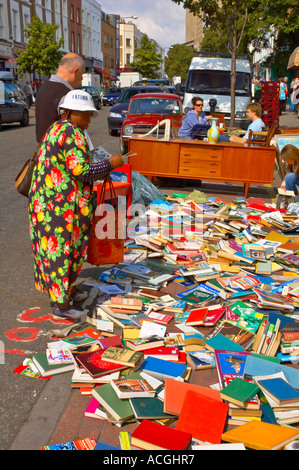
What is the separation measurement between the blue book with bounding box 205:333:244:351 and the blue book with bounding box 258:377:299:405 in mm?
593

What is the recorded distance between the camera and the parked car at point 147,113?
11578 millimetres

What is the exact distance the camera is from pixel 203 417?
9.14 feet

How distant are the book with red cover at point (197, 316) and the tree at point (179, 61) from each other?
83.0m

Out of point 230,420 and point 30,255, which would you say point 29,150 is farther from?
point 230,420

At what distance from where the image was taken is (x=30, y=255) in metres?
5.92

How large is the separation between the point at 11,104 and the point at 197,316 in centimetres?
1880

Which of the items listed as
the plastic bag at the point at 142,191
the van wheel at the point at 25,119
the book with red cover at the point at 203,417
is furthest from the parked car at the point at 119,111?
the book with red cover at the point at 203,417

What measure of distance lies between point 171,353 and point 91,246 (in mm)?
1261

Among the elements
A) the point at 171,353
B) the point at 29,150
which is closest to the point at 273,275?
the point at 171,353

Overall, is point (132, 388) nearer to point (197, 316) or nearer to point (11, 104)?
point (197, 316)

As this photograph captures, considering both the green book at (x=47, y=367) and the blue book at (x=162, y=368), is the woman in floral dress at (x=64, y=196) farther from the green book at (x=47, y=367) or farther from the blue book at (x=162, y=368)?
the blue book at (x=162, y=368)

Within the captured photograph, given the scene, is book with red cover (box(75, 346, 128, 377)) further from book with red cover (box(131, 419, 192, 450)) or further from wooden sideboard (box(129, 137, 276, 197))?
wooden sideboard (box(129, 137, 276, 197))

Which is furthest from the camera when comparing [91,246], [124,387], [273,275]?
[273,275]

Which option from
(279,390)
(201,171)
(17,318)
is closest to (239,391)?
(279,390)
